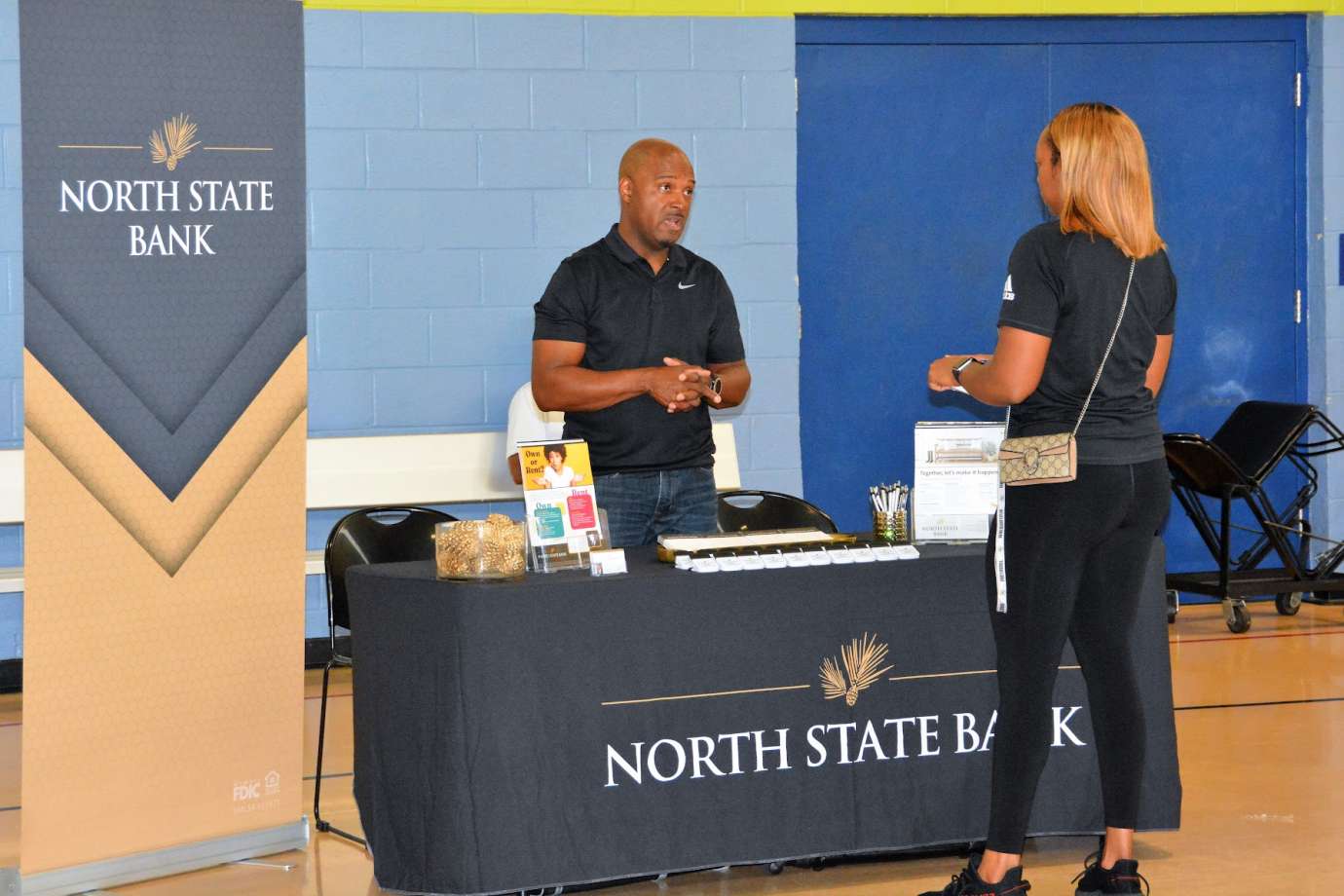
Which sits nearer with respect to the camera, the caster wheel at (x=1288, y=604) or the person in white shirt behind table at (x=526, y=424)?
the person in white shirt behind table at (x=526, y=424)

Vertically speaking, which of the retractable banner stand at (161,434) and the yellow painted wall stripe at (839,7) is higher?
the yellow painted wall stripe at (839,7)

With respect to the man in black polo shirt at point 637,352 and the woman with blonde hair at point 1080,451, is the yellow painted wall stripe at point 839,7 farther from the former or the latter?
the woman with blonde hair at point 1080,451

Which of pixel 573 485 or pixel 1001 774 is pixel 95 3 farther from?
pixel 1001 774

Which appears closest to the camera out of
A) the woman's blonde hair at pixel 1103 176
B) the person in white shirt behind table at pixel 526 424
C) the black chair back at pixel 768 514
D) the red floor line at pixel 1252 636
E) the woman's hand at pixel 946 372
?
the woman's blonde hair at pixel 1103 176

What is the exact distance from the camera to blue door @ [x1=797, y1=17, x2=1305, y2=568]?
671cm

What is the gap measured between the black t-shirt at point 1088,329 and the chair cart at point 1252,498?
3.50m

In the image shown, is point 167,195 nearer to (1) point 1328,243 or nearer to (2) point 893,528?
(2) point 893,528

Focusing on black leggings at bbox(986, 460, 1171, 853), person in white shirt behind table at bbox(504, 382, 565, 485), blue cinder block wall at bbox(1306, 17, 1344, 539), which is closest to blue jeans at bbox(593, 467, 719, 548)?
black leggings at bbox(986, 460, 1171, 853)

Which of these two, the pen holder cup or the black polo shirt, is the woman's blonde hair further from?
the black polo shirt

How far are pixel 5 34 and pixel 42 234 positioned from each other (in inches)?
111

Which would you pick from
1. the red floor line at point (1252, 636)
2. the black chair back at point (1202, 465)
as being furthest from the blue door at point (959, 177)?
the red floor line at point (1252, 636)

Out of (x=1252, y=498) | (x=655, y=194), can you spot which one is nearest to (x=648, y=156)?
(x=655, y=194)

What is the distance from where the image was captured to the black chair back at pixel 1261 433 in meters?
6.57

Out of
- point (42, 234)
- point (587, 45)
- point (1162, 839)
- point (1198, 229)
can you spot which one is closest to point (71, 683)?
point (42, 234)
